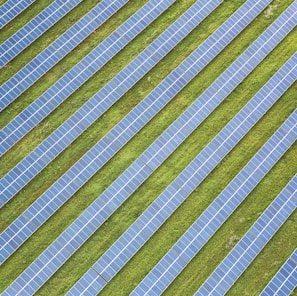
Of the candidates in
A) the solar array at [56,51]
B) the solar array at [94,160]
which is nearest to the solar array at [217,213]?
the solar array at [94,160]

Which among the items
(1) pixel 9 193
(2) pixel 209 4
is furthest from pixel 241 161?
(1) pixel 9 193

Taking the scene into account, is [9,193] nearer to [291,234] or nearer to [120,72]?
[120,72]

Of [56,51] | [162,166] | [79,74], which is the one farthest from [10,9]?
[162,166]

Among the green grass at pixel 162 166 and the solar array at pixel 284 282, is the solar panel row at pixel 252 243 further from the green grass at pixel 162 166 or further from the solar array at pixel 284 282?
the solar array at pixel 284 282

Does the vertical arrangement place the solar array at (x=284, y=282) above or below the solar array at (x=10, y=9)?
below

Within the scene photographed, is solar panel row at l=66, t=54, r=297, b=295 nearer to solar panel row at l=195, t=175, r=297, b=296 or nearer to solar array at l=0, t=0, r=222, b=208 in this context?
solar panel row at l=195, t=175, r=297, b=296
